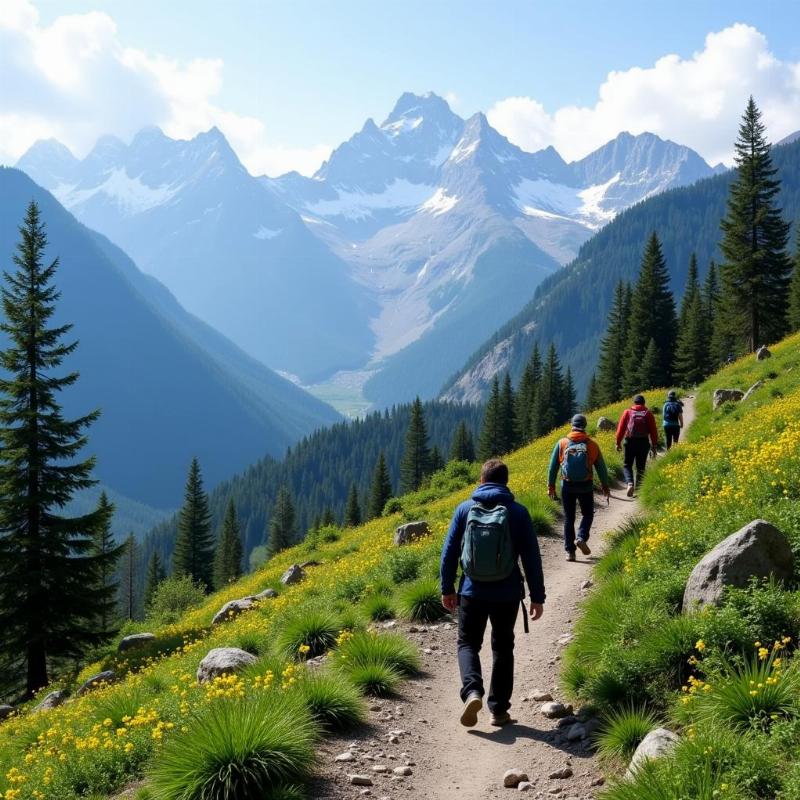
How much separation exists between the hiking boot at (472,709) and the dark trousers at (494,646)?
6 cm

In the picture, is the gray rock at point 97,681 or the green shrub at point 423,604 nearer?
the green shrub at point 423,604

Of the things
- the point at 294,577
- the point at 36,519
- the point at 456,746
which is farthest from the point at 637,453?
the point at 36,519

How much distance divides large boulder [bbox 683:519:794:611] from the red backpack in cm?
946

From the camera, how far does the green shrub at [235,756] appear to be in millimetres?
5535

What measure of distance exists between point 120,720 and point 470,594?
5.14 meters

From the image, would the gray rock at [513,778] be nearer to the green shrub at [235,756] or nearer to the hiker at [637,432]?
the green shrub at [235,756]

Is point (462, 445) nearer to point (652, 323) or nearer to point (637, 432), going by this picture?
point (652, 323)

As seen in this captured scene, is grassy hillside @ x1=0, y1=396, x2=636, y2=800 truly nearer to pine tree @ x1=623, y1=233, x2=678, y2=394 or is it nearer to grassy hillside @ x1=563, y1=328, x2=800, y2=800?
grassy hillside @ x1=563, y1=328, x2=800, y2=800

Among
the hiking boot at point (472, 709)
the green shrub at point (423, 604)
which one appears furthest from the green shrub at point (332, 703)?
the green shrub at point (423, 604)

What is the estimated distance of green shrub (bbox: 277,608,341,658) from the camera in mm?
9758

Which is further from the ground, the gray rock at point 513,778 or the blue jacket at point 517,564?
the blue jacket at point 517,564

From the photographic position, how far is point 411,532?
1728 cm

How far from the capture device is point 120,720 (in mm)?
8516

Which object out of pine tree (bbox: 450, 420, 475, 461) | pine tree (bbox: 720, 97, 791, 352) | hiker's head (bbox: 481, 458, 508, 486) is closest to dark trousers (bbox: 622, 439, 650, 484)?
hiker's head (bbox: 481, 458, 508, 486)
